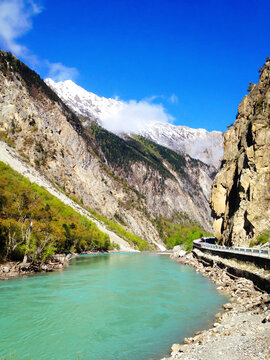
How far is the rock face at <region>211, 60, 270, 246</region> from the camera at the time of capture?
3622cm

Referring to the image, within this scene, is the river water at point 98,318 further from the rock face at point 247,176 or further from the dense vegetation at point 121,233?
the dense vegetation at point 121,233

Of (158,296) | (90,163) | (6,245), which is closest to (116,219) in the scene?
(90,163)

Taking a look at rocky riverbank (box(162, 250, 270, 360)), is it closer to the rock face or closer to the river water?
the river water

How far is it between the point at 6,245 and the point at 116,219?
10506cm

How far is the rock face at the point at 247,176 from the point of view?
36.2 m

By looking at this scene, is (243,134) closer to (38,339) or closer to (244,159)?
(244,159)

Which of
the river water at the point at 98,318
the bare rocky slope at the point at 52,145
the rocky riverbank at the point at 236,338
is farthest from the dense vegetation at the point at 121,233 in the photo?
the rocky riverbank at the point at 236,338

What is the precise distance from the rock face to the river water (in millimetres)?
13553

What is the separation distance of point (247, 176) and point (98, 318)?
30.1 metres

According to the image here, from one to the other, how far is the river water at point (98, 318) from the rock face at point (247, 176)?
13553mm

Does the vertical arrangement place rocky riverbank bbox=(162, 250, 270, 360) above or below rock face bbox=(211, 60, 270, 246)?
below

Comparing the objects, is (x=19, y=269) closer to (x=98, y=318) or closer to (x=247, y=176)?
(x=98, y=318)

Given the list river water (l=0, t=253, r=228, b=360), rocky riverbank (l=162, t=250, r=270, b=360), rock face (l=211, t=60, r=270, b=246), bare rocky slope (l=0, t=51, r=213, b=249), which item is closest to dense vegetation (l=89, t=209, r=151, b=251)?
bare rocky slope (l=0, t=51, r=213, b=249)

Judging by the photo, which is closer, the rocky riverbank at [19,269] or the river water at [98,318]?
the river water at [98,318]
